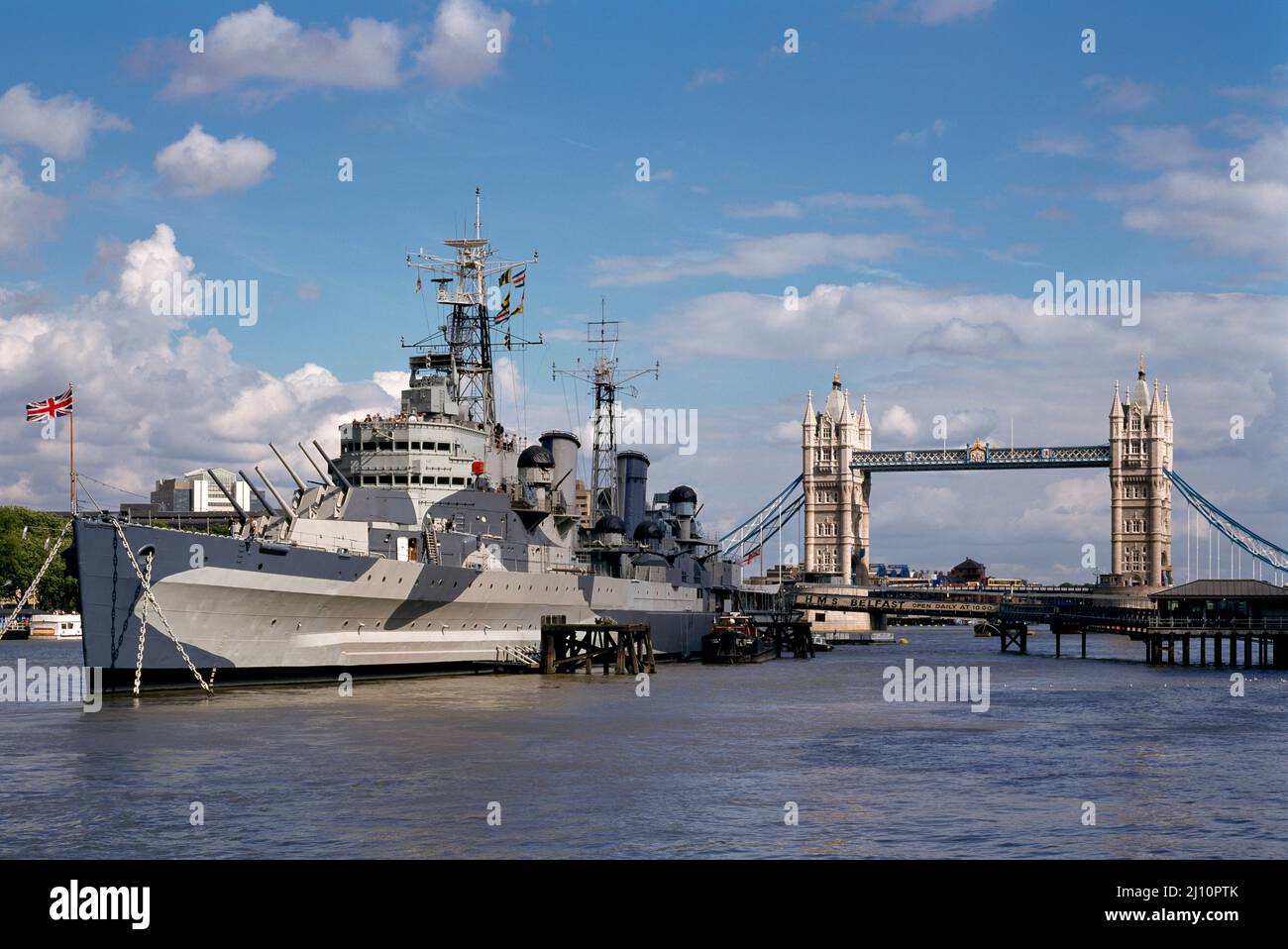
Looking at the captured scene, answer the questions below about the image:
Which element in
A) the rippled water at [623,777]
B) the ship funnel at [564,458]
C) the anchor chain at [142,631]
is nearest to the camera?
the rippled water at [623,777]

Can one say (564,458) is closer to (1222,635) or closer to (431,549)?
(431,549)

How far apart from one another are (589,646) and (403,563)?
13.8m

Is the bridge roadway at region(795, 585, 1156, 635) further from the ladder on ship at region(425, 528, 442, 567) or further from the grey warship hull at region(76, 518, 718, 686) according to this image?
the ladder on ship at region(425, 528, 442, 567)

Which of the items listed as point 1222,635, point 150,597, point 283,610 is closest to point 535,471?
point 283,610

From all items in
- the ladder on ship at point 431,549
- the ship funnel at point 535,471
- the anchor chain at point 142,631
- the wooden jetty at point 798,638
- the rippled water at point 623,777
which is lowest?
the wooden jetty at point 798,638

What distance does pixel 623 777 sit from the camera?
23750 millimetres

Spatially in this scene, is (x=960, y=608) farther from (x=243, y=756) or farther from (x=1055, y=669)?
(x=243, y=756)

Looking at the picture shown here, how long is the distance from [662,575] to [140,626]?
36629mm

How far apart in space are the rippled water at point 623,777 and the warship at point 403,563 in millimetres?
1594

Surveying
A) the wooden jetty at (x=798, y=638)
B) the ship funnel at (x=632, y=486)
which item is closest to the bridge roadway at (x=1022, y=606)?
the wooden jetty at (x=798, y=638)

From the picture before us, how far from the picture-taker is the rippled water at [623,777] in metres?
18.0

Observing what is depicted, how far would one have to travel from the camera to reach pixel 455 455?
47031 millimetres

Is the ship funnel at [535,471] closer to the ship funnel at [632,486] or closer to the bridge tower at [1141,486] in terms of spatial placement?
the ship funnel at [632,486]
